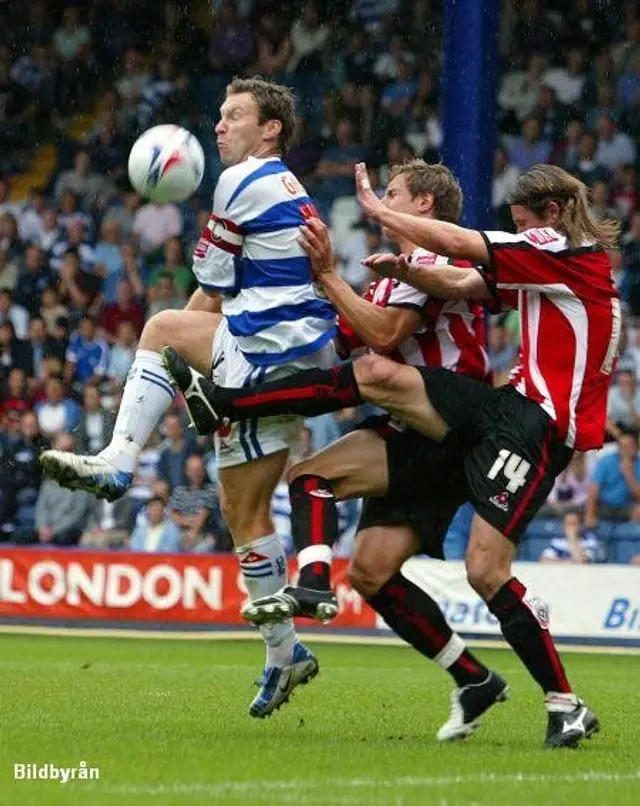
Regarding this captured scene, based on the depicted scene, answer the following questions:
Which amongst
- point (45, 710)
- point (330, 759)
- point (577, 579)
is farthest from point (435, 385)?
point (577, 579)

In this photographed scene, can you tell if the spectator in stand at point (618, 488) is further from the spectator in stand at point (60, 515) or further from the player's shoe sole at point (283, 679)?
the player's shoe sole at point (283, 679)

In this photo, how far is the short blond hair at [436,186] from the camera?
7.81 meters

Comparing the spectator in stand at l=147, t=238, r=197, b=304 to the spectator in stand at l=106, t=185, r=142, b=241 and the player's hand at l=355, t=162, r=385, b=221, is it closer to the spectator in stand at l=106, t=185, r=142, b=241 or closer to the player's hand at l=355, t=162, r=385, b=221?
the spectator in stand at l=106, t=185, r=142, b=241

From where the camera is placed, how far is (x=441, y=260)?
7.66 metres

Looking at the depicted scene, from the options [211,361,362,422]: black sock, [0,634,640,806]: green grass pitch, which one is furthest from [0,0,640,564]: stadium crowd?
[211,361,362,422]: black sock

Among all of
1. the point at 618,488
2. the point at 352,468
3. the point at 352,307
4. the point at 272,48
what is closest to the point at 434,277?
the point at 352,307

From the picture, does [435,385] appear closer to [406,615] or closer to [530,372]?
[530,372]

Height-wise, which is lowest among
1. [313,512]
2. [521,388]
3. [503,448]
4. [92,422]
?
[92,422]

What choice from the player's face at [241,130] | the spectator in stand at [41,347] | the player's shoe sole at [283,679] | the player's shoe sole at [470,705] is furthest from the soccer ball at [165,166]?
the spectator in stand at [41,347]

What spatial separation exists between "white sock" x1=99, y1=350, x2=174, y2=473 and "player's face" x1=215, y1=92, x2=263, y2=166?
0.88 m

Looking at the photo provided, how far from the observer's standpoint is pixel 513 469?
7309 mm

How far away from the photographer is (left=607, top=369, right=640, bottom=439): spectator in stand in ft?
54.1

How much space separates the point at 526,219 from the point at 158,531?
30.9 feet

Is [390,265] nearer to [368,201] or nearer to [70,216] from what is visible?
[368,201]
